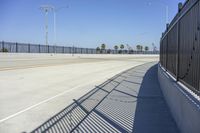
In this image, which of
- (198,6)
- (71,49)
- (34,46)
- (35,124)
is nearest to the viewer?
(198,6)

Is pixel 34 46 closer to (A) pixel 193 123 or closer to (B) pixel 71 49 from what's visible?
(B) pixel 71 49

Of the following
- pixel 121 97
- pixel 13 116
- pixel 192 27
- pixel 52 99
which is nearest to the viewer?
pixel 192 27

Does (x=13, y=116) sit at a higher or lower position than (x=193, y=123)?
lower

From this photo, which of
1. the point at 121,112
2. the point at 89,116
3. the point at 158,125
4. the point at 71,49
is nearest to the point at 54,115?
the point at 89,116

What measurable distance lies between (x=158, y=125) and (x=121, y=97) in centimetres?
464

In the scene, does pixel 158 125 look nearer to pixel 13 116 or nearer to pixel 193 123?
pixel 193 123

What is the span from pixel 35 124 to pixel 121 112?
2546 mm

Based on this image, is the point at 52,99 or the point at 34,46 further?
the point at 34,46

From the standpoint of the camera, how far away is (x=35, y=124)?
24.5 feet

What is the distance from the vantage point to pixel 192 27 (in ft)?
21.1

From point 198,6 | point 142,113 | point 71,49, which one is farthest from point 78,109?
point 71,49

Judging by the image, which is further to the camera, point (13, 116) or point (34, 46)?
point (34, 46)

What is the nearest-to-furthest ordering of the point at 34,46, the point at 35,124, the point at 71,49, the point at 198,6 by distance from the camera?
the point at 198,6
the point at 35,124
the point at 34,46
the point at 71,49

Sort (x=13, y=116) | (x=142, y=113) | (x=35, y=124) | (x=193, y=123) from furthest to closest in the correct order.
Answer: (x=142, y=113)
(x=13, y=116)
(x=35, y=124)
(x=193, y=123)
